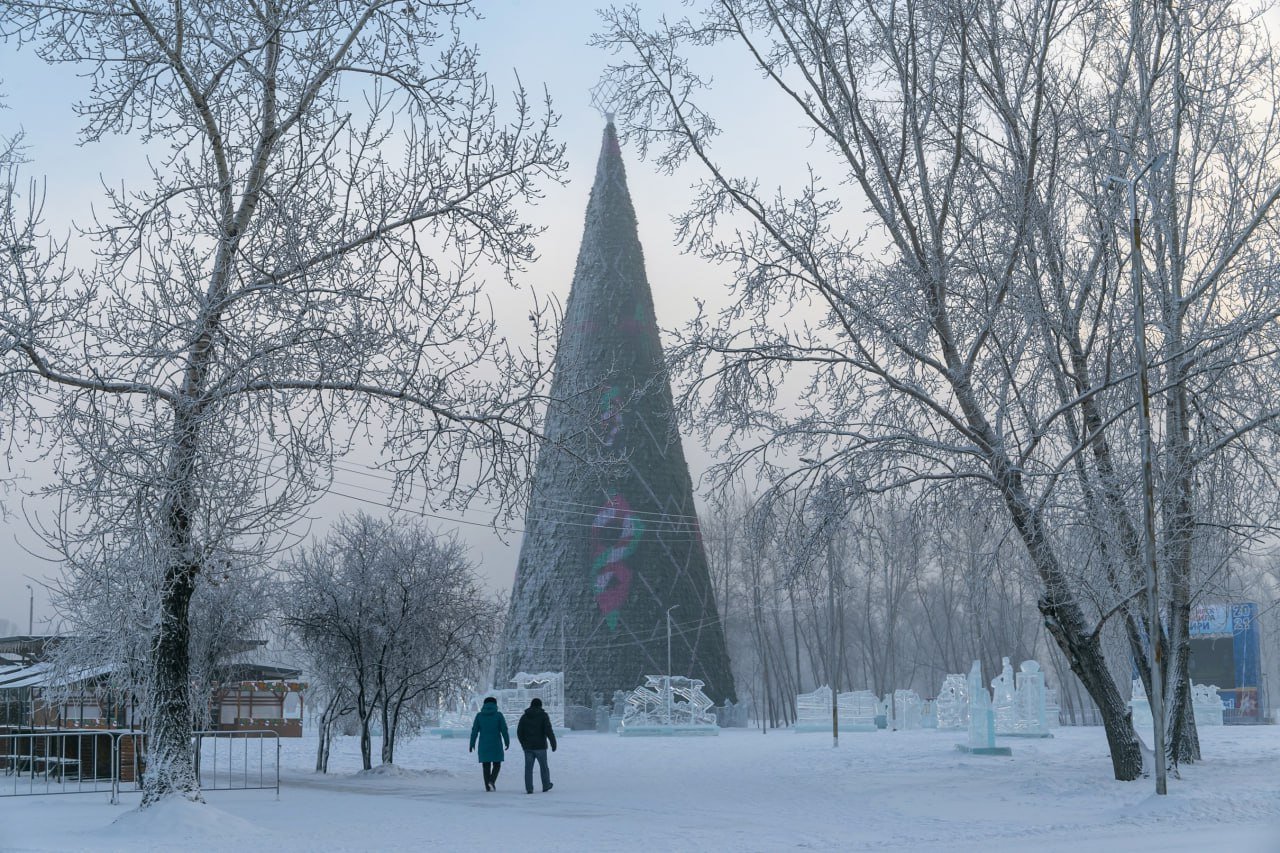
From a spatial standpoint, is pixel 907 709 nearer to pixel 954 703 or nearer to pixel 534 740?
pixel 954 703

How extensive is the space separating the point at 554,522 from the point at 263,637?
42.1 feet

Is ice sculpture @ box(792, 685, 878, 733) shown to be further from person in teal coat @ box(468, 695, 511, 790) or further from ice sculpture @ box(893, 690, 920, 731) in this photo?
person in teal coat @ box(468, 695, 511, 790)

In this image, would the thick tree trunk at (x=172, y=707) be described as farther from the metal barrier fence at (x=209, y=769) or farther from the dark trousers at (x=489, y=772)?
the dark trousers at (x=489, y=772)

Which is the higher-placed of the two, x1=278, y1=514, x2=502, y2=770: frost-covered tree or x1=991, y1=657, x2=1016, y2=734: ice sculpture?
x1=278, y1=514, x2=502, y2=770: frost-covered tree

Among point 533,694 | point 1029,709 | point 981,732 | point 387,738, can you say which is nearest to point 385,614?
point 387,738

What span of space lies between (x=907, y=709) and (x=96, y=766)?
89.7ft

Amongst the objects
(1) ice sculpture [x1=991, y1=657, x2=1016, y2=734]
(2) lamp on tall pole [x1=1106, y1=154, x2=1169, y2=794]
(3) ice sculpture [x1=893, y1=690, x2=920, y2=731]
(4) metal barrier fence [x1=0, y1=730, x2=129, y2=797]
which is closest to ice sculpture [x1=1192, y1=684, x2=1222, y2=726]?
(1) ice sculpture [x1=991, y1=657, x2=1016, y2=734]

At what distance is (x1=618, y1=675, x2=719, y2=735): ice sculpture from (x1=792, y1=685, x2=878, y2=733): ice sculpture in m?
5.18

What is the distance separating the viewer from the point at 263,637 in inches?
834

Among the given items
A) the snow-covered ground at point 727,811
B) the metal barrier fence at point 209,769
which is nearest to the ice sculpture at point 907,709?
the snow-covered ground at point 727,811

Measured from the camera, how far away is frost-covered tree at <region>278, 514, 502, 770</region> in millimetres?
18312

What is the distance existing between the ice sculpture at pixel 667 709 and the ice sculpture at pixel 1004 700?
7.68 meters

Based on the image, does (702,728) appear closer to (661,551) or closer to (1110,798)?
(661,551)

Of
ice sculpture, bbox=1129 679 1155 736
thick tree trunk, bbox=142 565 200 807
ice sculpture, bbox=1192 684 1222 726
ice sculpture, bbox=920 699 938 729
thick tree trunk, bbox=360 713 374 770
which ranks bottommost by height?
ice sculpture, bbox=920 699 938 729
